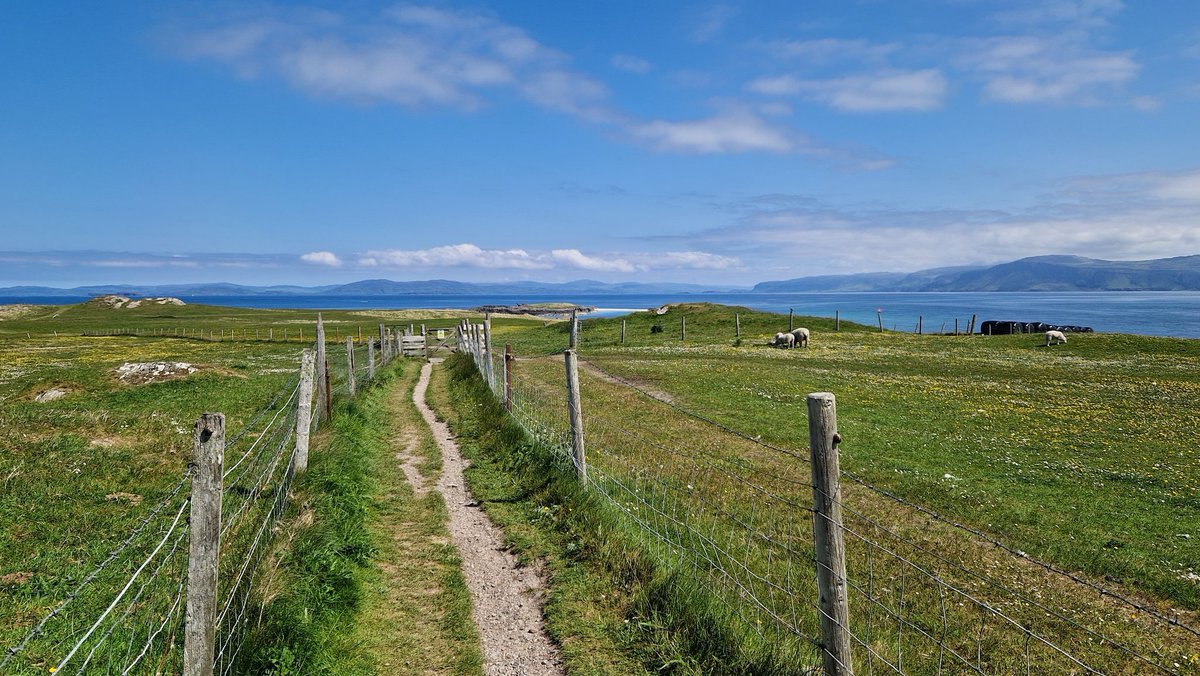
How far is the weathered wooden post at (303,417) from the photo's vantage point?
1272 cm

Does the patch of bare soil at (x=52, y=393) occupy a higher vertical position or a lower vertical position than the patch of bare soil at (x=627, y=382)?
higher

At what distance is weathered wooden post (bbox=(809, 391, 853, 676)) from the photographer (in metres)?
5.51

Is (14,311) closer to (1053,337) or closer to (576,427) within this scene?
(576,427)

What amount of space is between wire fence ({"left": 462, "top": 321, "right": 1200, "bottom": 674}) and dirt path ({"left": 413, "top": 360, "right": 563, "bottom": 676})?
2042 millimetres

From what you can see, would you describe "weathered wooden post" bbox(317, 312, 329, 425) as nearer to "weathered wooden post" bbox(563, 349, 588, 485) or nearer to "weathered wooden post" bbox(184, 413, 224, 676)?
"weathered wooden post" bbox(563, 349, 588, 485)

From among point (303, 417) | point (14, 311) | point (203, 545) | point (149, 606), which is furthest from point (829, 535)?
point (14, 311)

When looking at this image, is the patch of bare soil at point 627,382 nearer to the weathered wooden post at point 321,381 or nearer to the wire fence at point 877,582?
the wire fence at point 877,582

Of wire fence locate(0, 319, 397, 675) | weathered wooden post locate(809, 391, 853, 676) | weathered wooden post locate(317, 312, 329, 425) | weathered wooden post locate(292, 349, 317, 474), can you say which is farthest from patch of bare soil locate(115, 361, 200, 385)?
weathered wooden post locate(809, 391, 853, 676)

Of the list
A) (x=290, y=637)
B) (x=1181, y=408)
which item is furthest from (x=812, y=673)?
(x=1181, y=408)

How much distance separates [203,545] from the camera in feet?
17.2

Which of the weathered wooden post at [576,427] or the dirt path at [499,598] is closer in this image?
the dirt path at [499,598]

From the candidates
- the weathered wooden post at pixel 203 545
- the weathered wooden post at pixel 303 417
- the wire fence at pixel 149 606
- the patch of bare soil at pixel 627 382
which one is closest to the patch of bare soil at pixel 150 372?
the weathered wooden post at pixel 303 417

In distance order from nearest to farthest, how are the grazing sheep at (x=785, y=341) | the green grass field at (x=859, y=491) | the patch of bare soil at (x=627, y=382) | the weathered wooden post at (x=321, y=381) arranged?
the green grass field at (x=859, y=491) < the weathered wooden post at (x=321, y=381) < the patch of bare soil at (x=627, y=382) < the grazing sheep at (x=785, y=341)

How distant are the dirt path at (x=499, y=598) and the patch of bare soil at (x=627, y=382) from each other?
Result: 44.2 feet
